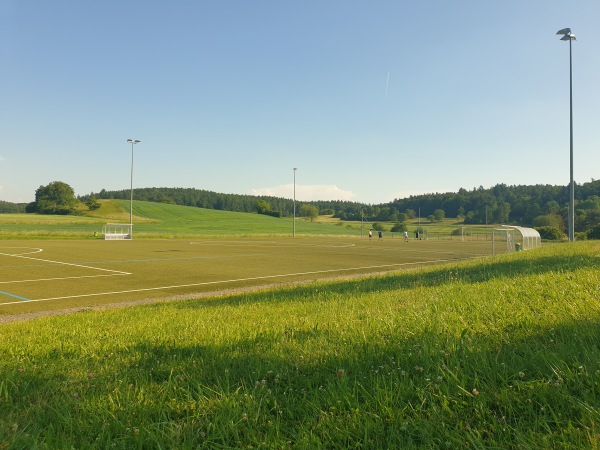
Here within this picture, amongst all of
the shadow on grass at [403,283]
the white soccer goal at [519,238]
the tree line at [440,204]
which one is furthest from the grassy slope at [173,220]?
the shadow on grass at [403,283]

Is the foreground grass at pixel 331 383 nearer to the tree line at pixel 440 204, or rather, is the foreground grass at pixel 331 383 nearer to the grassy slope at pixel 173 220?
the tree line at pixel 440 204

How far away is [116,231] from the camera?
187ft

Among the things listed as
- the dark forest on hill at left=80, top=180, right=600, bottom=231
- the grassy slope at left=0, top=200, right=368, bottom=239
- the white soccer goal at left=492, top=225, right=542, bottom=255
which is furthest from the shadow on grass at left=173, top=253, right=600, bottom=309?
the dark forest on hill at left=80, top=180, right=600, bottom=231

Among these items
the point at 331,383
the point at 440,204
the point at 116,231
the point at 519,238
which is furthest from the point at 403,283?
the point at 440,204

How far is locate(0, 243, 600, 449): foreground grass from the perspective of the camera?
7.38 feet

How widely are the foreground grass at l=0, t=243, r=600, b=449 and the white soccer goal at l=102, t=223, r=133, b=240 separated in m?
53.0

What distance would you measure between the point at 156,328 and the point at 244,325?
4.12 feet

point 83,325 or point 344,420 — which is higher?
point 344,420

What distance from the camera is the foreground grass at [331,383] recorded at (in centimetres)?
225

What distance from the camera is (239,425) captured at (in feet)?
8.13

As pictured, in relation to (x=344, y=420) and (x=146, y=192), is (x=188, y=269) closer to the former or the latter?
(x=344, y=420)

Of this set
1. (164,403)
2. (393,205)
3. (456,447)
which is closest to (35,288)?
(164,403)

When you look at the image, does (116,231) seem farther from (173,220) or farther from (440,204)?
(440,204)

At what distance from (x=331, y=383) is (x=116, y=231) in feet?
195
